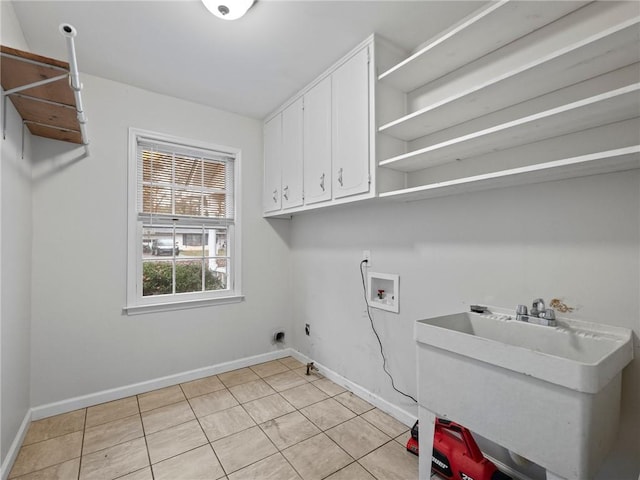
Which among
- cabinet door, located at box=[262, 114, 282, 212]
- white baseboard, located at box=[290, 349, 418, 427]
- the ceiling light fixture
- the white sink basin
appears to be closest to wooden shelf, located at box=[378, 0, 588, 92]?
the ceiling light fixture

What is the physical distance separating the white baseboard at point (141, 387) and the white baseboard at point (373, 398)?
0.60 meters

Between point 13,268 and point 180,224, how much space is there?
4.07ft

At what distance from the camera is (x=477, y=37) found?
157 cm

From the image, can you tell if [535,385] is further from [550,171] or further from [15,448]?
[15,448]

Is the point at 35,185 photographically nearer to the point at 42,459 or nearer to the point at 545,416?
the point at 42,459

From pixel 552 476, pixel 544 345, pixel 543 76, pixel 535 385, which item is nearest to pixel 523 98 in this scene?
pixel 543 76

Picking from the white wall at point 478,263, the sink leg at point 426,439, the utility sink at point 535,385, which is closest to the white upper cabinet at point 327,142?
the white wall at point 478,263

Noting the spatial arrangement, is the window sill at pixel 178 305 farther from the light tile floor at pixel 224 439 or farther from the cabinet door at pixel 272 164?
the cabinet door at pixel 272 164

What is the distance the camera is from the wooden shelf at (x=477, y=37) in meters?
1.39

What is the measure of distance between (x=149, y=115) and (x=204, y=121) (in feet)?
1.53

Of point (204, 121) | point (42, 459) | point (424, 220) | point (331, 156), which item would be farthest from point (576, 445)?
point (204, 121)

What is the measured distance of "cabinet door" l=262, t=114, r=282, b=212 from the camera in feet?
9.73

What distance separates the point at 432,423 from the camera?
1.49 meters

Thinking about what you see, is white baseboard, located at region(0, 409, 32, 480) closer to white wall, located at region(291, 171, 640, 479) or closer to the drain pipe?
the drain pipe
